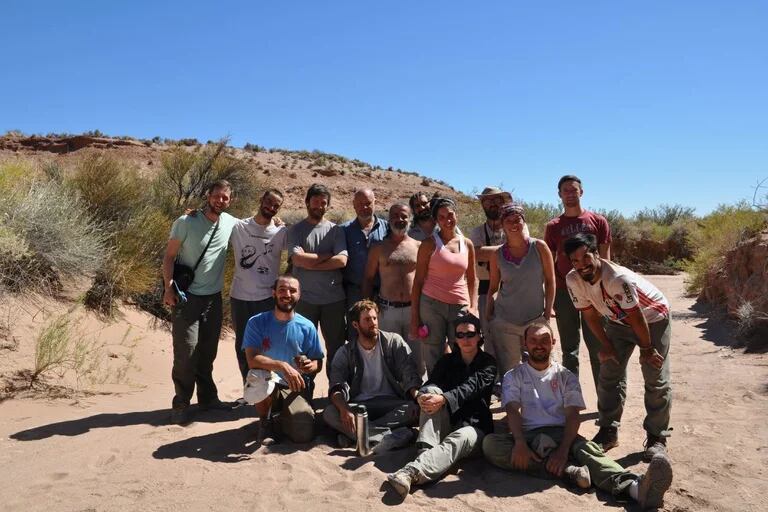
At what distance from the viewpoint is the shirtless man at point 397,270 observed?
201 inches

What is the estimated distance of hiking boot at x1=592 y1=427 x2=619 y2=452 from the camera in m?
4.37

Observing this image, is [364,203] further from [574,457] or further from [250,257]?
[574,457]

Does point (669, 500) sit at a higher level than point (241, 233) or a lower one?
lower

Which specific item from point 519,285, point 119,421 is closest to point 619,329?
point 519,285

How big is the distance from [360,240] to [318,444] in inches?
73.2

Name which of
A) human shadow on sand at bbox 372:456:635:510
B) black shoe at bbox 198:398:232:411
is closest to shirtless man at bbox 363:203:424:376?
human shadow on sand at bbox 372:456:635:510

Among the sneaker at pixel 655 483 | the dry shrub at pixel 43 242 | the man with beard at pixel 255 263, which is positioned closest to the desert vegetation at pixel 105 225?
the dry shrub at pixel 43 242

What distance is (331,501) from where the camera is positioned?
3609 millimetres

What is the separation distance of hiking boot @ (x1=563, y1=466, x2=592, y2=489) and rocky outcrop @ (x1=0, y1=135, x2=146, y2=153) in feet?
105

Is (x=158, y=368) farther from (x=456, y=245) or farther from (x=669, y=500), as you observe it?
(x=669, y=500)

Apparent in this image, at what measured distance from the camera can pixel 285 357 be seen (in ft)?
15.4

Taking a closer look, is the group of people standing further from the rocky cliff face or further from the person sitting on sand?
the rocky cliff face

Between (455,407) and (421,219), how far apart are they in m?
2.04

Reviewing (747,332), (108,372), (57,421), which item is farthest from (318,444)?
(747,332)
